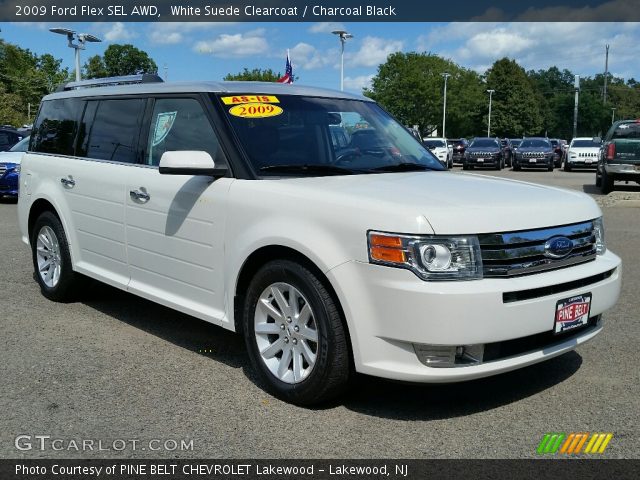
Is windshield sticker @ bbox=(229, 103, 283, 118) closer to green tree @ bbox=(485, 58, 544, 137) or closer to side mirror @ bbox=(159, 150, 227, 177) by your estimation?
side mirror @ bbox=(159, 150, 227, 177)

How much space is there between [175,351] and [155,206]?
1.05 metres

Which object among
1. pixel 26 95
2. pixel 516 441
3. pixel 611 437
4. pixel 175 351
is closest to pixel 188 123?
pixel 175 351

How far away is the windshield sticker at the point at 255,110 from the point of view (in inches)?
175

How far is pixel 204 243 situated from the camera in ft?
14.2

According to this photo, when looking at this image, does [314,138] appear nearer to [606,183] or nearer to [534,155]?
[606,183]

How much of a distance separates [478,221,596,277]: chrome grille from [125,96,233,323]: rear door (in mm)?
1632

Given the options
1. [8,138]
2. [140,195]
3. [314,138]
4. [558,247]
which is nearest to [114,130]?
[140,195]

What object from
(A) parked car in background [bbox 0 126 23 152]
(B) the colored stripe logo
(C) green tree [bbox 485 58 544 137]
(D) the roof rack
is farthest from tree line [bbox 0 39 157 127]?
(C) green tree [bbox 485 58 544 137]

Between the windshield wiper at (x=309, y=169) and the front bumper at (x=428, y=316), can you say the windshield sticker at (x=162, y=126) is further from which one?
the front bumper at (x=428, y=316)

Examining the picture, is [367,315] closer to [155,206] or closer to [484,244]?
[484,244]

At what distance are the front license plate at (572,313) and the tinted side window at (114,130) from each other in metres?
3.16

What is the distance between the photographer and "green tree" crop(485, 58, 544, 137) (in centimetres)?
9656

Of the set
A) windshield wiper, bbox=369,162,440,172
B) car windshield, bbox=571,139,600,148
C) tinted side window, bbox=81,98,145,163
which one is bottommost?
car windshield, bbox=571,139,600,148

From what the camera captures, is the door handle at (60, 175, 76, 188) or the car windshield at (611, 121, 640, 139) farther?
the car windshield at (611, 121, 640, 139)
